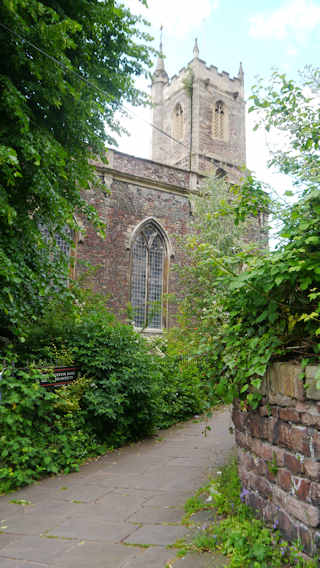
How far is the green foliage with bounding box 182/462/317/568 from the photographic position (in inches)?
104

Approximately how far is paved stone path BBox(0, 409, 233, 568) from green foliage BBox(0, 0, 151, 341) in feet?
6.89

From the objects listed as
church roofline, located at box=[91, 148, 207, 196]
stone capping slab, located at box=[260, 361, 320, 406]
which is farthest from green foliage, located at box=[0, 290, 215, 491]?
church roofline, located at box=[91, 148, 207, 196]

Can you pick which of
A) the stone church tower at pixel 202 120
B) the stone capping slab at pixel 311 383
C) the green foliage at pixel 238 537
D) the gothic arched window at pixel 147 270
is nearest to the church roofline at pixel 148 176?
the gothic arched window at pixel 147 270

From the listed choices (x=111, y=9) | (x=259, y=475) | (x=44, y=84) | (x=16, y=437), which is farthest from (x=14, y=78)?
(x=259, y=475)

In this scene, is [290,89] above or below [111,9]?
below

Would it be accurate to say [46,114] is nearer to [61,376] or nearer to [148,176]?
[61,376]

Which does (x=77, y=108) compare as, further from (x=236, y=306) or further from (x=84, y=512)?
(x=84, y=512)

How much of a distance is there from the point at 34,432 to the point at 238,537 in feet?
10.6

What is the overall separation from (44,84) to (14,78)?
1.64ft

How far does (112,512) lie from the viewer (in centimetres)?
391

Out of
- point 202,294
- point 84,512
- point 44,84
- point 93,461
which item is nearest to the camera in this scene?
point 84,512

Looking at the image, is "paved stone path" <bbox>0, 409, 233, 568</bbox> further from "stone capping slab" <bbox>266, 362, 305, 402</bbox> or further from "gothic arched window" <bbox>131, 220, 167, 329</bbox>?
"gothic arched window" <bbox>131, 220, 167, 329</bbox>

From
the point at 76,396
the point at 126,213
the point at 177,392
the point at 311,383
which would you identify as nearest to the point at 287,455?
the point at 311,383

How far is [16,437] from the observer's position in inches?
196
